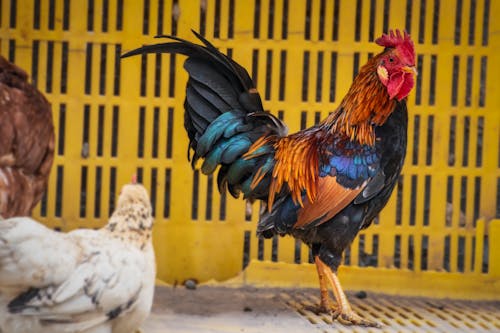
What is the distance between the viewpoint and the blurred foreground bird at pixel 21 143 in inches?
141

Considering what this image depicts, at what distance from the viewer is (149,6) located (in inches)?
172

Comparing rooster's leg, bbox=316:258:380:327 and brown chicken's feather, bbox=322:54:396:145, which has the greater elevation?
brown chicken's feather, bbox=322:54:396:145

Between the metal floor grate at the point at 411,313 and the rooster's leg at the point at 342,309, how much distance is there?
0.13 feet

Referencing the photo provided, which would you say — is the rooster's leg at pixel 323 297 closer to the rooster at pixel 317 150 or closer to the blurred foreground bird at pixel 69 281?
the rooster at pixel 317 150

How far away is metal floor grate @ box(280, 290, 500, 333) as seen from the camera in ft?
12.4

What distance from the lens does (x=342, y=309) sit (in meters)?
3.80

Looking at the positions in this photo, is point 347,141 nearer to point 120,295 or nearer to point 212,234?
point 212,234

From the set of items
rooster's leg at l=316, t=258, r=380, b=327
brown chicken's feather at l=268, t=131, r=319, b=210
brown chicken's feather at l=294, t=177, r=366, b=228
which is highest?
brown chicken's feather at l=268, t=131, r=319, b=210

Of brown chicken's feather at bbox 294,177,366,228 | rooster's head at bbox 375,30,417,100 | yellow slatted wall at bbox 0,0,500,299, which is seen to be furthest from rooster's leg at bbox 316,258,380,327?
rooster's head at bbox 375,30,417,100

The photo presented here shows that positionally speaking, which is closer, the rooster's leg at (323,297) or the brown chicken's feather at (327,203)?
the brown chicken's feather at (327,203)

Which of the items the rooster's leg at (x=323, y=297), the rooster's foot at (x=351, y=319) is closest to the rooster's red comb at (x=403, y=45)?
the rooster's leg at (x=323, y=297)

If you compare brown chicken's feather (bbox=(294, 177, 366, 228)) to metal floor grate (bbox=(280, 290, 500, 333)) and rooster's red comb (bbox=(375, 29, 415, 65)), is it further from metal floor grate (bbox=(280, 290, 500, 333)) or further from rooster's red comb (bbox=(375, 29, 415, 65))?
rooster's red comb (bbox=(375, 29, 415, 65))

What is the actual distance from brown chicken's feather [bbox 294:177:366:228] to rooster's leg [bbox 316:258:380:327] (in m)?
0.28

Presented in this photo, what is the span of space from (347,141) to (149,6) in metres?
1.31
